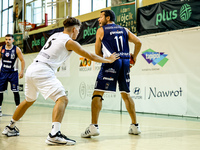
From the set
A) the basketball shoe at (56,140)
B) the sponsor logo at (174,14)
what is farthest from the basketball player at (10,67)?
the sponsor logo at (174,14)

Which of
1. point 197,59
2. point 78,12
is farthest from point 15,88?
point 78,12

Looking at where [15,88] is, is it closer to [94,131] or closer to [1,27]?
[94,131]

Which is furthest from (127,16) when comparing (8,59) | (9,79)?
(9,79)

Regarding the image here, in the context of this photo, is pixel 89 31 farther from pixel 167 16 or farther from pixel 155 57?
pixel 167 16

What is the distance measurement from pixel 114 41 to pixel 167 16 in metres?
4.69

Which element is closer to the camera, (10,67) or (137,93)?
(10,67)

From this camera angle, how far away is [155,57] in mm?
8633

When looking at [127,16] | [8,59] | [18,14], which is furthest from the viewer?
[18,14]

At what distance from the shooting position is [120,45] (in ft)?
14.1

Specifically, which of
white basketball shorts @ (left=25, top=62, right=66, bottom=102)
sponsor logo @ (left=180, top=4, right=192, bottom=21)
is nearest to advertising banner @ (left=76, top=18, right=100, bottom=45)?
sponsor logo @ (left=180, top=4, right=192, bottom=21)

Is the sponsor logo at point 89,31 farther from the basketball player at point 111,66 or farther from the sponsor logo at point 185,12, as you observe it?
the basketball player at point 111,66

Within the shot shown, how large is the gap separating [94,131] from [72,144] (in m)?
0.58

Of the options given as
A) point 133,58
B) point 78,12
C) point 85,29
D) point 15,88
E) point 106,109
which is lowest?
point 106,109

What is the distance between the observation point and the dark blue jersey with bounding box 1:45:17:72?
7.07 m
